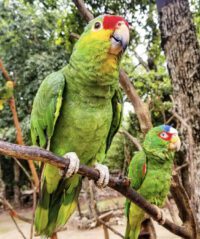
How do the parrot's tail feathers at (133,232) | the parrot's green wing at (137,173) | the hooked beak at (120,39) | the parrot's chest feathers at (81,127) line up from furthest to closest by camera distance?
the parrot's green wing at (137,173) < the parrot's tail feathers at (133,232) < the parrot's chest feathers at (81,127) < the hooked beak at (120,39)

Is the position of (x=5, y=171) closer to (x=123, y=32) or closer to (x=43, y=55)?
(x=43, y=55)

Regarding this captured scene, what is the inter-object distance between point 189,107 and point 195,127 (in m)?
0.10

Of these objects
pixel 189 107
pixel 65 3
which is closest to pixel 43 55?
pixel 65 3

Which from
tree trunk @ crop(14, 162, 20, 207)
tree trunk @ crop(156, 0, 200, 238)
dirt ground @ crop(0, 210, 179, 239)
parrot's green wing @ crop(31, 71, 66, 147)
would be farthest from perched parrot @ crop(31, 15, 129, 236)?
tree trunk @ crop(14, 162, 20, 207)

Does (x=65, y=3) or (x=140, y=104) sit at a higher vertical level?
(x=65, y=3)

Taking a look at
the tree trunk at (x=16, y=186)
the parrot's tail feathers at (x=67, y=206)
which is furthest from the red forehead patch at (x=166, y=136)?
the tree trunk at (x=16, y=186)

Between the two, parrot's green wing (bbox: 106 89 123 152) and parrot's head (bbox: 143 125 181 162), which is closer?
parrot's green wing (bbox: 106 89 123 152)

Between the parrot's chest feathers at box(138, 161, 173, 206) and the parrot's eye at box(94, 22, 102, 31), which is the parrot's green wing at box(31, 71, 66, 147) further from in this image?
the parrot's chest feathers at box(138, 161, 173, 206)

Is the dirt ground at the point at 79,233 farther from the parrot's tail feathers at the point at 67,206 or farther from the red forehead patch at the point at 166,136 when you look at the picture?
the parrot's tail feathers at the point at 67,206

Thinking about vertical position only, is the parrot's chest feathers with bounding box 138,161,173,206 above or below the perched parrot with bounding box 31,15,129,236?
below

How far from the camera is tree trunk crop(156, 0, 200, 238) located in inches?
64.0

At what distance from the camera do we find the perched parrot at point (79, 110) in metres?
0.98

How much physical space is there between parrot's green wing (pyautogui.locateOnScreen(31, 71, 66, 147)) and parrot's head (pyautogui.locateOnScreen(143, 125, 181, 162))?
23.0 inches

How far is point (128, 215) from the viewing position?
1.53 metres
